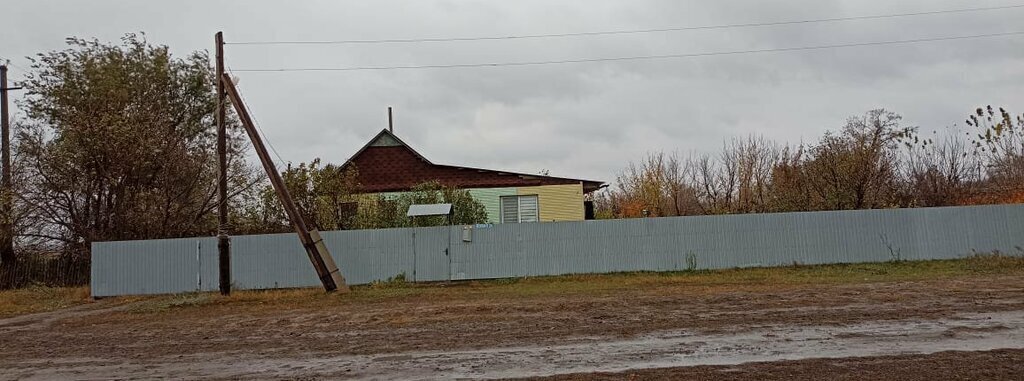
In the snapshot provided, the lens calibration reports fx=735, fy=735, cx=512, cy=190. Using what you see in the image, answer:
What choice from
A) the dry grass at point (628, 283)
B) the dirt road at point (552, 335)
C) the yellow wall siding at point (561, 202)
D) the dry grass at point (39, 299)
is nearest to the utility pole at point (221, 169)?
the dry grass at point (628, 283)

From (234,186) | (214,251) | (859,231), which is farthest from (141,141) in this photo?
(859,231)

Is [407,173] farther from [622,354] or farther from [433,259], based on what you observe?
[622,354]

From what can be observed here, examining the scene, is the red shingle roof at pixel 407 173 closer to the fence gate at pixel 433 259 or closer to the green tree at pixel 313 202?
the green tree at pixel 313 202

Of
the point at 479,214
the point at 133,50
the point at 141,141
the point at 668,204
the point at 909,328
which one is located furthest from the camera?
the point at 668,204

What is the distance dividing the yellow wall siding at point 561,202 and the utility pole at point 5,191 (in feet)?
62.3

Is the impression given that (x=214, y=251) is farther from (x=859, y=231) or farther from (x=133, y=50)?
(x=859, y=231)

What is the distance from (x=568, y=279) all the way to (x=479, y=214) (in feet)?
23.6

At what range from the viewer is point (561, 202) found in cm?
3047

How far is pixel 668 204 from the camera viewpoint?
44938 millimetres

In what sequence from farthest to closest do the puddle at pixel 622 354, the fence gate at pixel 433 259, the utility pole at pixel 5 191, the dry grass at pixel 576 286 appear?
the utility pole at pixel 5 191 → the fence gate at pixel 433 259 → the dry grass at pixel 576 286 → the puddle at pixel 622 354

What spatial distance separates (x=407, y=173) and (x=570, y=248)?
1148 centimetres

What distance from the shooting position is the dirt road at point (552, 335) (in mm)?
8234

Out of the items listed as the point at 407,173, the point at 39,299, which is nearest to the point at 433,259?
the point at 407,173

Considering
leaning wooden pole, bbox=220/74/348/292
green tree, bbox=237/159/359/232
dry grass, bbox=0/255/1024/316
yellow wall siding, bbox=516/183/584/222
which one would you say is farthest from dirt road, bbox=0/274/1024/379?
yellow wall siding, bbox=516/183/584/222
